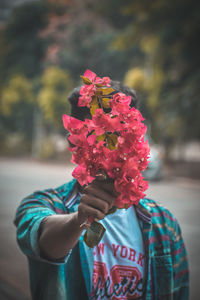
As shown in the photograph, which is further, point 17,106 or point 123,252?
point 17,106

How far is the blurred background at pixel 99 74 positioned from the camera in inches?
306

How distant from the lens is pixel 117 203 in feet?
2.52

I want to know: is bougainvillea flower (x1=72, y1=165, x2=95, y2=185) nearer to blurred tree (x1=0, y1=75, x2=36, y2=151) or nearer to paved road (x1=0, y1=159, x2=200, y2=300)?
paved road (x1=0, y1=159, x2=200, y2=300)

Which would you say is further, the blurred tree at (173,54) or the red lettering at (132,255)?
the blurred tree at (173,54)

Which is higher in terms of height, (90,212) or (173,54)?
(173,54)

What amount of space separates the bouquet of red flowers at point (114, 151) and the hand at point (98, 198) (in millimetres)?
20

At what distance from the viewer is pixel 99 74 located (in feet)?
6.93

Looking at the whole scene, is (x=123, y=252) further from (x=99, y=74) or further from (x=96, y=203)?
(x=99, y=74)

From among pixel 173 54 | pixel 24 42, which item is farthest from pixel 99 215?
pixel 24 42

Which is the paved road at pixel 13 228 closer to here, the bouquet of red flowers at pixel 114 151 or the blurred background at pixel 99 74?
the blurred background at pixel 99 74

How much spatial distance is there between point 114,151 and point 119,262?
593 millimetres

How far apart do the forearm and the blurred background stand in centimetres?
234

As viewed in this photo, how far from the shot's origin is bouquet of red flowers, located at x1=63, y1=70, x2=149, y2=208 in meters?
0.74

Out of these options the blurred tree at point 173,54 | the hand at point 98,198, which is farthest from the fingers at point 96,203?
the blurred tree at point 173,54
